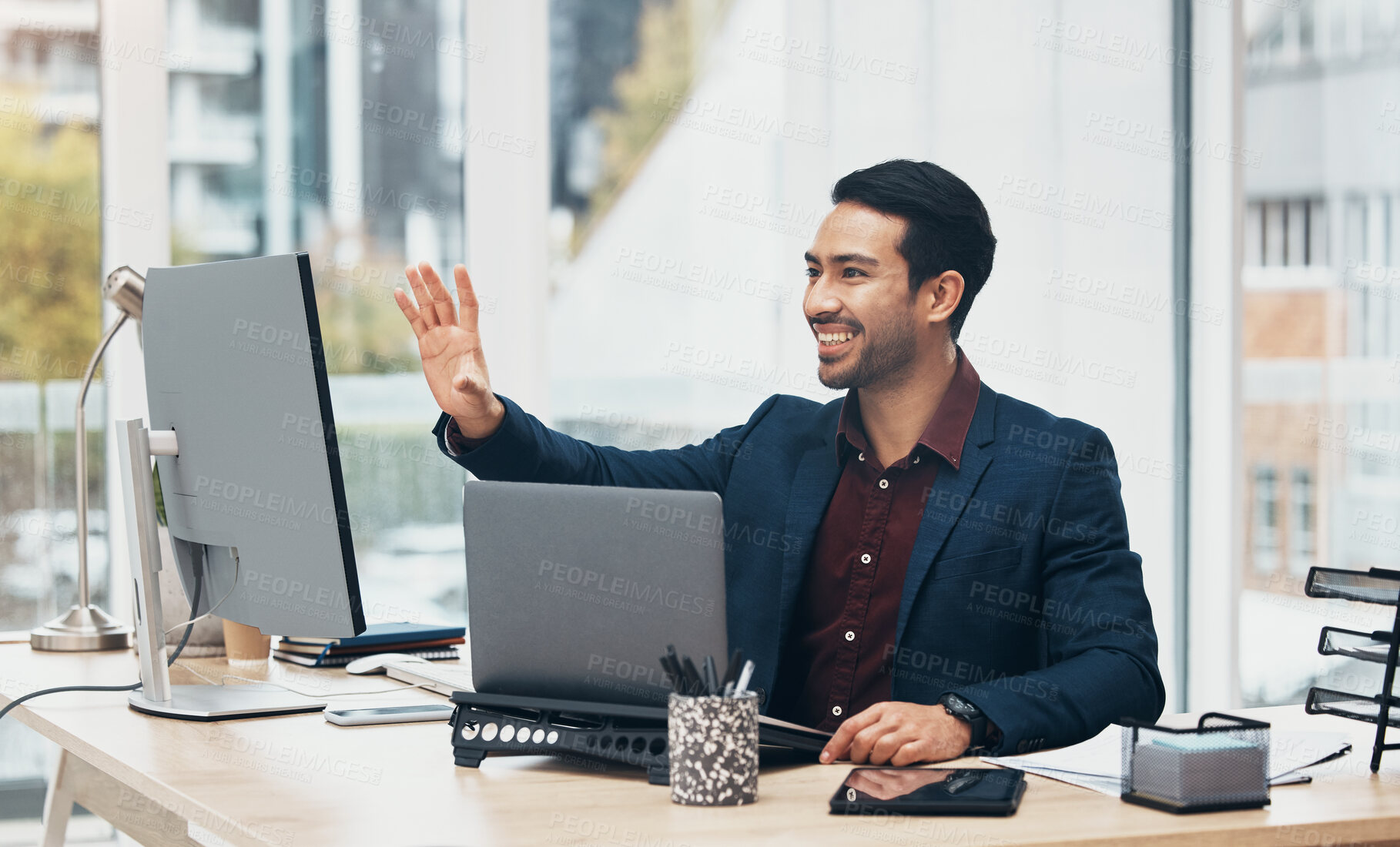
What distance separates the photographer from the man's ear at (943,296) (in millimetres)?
2082

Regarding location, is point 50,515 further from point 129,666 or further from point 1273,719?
point 1273,719

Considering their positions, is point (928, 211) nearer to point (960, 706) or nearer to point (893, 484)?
point (893, 484)

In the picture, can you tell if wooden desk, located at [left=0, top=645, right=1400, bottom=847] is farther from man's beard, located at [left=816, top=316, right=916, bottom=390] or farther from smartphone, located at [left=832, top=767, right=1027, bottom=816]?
man's beard, located at [left=816, top=316, right=916, bottom=390]

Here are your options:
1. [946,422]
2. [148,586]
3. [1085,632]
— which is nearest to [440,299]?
[148,586]

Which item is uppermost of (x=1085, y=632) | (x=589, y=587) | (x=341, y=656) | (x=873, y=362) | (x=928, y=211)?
(x=928, y=211)

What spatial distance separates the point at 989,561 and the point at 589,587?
693mm

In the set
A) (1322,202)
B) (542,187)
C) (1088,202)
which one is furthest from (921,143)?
(1322,202)

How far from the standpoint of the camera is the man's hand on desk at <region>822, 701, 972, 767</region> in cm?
142

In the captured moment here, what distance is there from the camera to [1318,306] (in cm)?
374

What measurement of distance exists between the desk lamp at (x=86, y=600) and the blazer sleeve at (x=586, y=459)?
61cm

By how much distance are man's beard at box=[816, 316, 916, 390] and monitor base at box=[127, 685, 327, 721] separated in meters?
0.87

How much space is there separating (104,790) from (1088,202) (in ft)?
8.98

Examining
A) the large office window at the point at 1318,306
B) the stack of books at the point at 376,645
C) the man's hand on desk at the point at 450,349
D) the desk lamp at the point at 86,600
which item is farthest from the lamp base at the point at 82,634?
the large office window at the point at 1318,306

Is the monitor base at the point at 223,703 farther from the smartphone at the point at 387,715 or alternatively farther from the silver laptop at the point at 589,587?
the silver laptop at the point at 589,587
